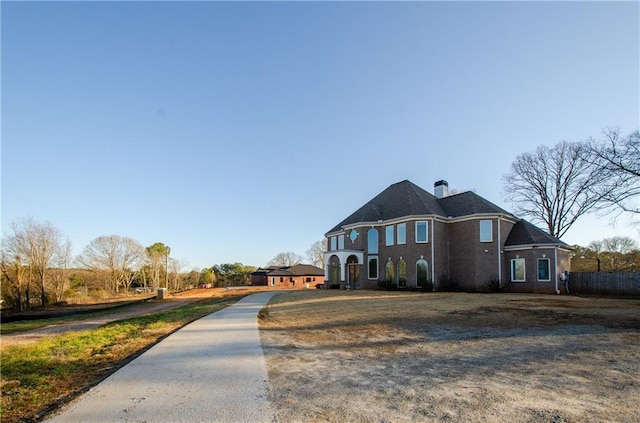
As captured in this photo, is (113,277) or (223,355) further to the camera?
(113,277)

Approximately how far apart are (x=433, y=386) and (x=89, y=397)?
440 cm

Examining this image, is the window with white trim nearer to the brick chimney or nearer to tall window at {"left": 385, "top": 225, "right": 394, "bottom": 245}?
tall window at {"left": 385, "top": 225, "right": 394, "bottom": 245}

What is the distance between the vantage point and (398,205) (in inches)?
1159

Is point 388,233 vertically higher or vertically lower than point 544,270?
higher

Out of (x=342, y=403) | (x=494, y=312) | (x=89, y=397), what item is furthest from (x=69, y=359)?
(x=494, y=312)

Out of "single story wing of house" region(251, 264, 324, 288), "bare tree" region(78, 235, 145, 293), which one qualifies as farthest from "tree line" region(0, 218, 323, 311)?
"single story wing of house" region(251, 264, 324, 288)

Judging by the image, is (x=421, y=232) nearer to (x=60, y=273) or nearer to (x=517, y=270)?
(x=517, y=270)

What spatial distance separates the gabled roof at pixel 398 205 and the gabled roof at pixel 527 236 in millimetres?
5149

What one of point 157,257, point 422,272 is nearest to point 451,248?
point 422,272

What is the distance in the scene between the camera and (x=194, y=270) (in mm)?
62594

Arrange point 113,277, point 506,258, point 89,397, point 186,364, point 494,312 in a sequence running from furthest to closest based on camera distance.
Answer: point 113,277 → point 506,258 → point 494,312 → point 186,364 → point 89,397

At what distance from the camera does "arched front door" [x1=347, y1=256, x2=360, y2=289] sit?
3055 centimetres

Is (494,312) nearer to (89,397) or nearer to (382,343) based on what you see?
(382,343)

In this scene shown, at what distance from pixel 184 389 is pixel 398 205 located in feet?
86.1
